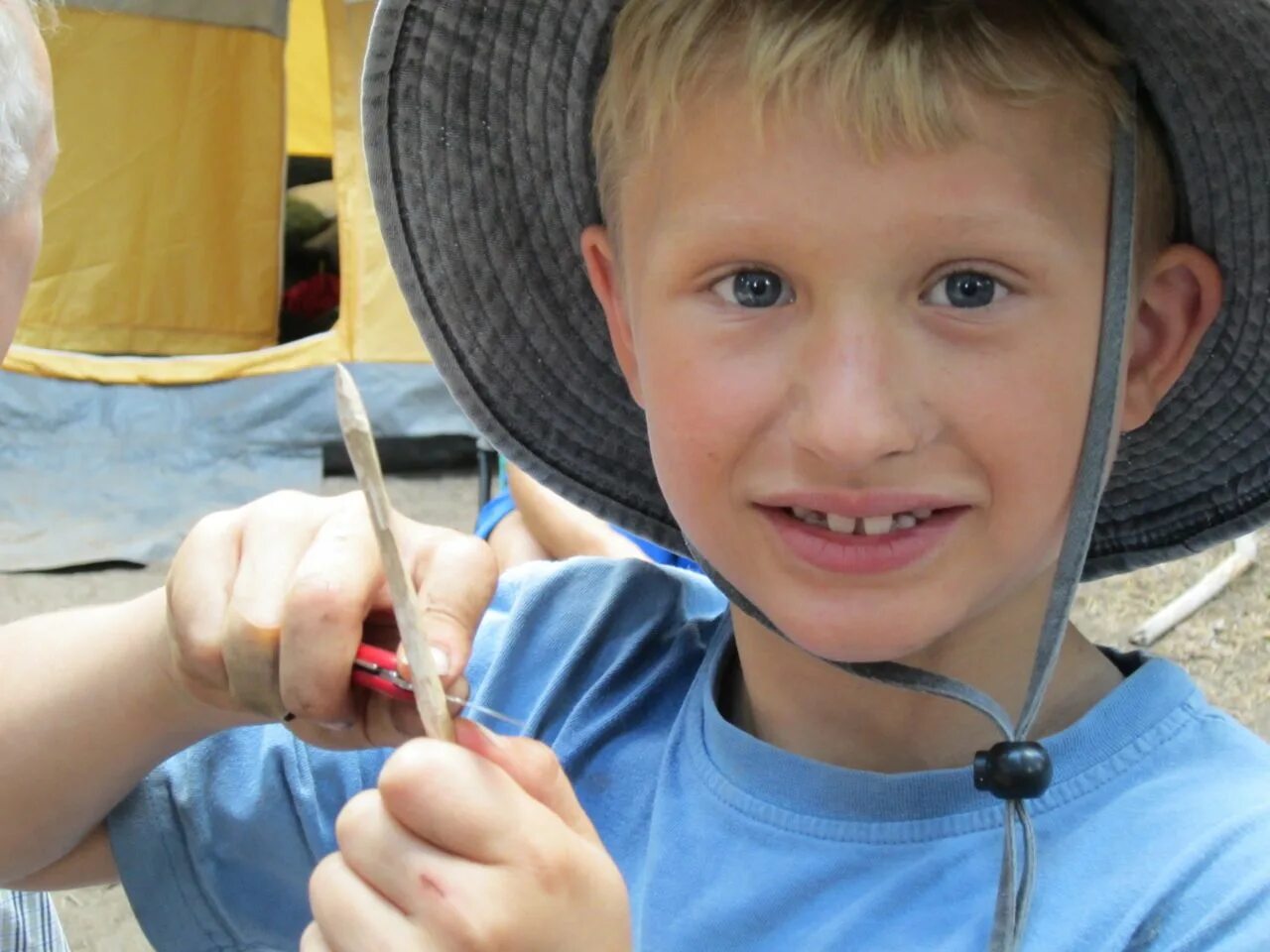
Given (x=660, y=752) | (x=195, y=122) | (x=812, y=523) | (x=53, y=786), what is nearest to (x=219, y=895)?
(x=53, y=786)

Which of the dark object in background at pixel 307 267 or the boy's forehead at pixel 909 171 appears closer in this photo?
the boy's forehead at pixel 909 171

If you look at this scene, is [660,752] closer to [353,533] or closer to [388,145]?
[353,533]

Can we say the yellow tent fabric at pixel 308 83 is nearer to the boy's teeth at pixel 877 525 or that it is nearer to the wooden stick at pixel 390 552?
the boy's teeth at pixel 877 525

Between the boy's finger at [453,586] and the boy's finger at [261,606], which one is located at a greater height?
the boy's finger at [453,586]

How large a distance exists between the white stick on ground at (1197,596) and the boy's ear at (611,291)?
7.08ft

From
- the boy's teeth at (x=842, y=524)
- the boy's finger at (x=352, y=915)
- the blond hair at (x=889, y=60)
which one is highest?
the blond hair at (x=889, y=60)

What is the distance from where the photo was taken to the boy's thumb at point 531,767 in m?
0.64

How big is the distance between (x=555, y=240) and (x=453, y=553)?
11.4 inches

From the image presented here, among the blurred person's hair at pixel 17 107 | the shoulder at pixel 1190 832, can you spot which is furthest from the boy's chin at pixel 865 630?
the blurred person's hair at pixel 17 107

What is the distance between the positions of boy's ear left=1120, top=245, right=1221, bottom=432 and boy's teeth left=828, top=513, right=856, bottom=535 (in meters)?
0.20

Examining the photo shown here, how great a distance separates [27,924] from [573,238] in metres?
0.68

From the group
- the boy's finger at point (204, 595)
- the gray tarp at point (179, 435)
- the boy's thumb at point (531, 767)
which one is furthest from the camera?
the gray tarp at point (179, 435)

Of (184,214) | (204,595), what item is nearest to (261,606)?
(204,595)

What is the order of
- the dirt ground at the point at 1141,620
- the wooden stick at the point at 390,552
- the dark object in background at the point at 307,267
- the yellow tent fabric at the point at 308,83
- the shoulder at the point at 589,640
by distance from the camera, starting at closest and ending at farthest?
the wooden stick at the point at 390,552, the shoulder at the point at 589,640, the dirt ground at the point at 1141,620, the dark object in background at the point at 307,267, the yellow tent fabric at the point at 308,83
